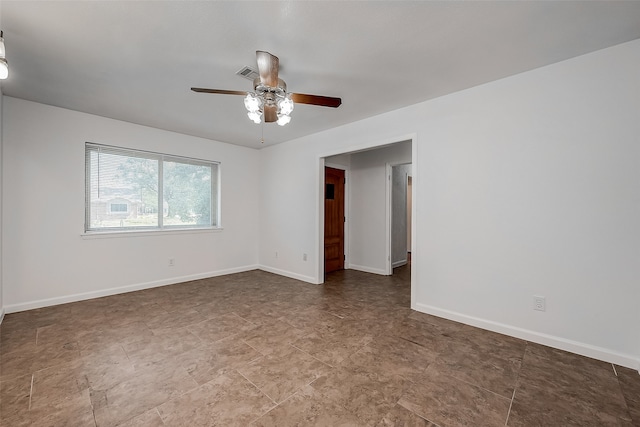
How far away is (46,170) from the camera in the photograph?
337 centimetres

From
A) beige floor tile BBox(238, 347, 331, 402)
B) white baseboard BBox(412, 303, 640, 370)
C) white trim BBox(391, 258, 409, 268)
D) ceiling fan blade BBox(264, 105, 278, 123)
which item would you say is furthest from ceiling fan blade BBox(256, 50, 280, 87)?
white trim BBox(391, 258, 409, 268)

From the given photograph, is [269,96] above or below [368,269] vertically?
above

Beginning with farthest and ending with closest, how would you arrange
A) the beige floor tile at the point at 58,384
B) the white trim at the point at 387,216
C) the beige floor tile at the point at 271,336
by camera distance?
the white trim at the point at 387,216, the beige floor tile at the point at 271,336, the beige floor tile at the point at 58,384

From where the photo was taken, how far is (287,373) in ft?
6.61

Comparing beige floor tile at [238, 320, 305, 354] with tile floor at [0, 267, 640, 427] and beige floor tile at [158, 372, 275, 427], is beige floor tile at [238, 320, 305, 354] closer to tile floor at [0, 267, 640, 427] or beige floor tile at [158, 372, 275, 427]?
tile floor at [0, 267, 640, 427]

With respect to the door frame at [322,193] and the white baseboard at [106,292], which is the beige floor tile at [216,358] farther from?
the white baseboard at [106,292]

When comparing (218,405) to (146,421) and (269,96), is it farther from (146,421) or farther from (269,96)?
(269,96)

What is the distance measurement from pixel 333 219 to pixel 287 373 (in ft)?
11.8

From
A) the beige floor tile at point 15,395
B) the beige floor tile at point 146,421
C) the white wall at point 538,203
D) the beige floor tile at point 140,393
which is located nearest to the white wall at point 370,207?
the white wall at point 538,203

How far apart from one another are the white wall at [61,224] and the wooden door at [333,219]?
253cm

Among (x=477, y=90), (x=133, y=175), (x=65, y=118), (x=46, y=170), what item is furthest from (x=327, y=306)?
(x=65, y=118)

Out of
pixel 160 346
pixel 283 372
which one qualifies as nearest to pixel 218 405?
pixel 283 372

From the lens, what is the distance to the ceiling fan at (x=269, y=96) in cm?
211

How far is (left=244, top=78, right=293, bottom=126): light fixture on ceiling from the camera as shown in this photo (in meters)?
2.12
